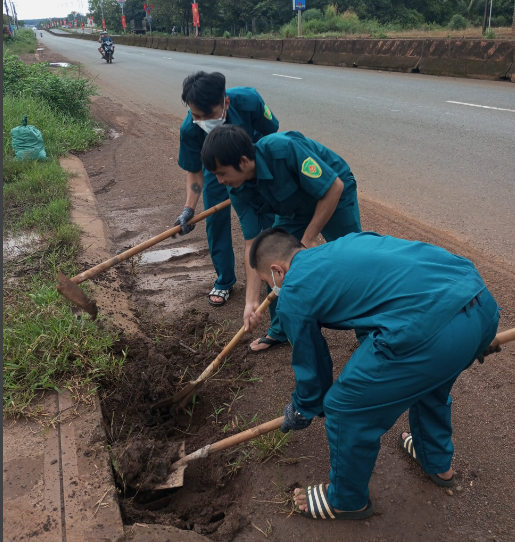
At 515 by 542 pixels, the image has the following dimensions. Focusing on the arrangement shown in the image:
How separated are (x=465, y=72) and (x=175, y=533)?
12337 millimetres

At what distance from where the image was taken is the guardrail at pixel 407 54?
11.5 metres

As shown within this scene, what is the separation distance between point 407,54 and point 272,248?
43.7 ft

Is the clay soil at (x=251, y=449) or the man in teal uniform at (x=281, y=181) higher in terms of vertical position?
the man in teal uniform at (x=281, y=181)

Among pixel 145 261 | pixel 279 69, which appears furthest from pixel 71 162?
pixel 279 69

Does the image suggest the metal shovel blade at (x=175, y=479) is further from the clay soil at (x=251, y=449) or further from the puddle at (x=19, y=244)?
the puddle at (x=19, y=244)

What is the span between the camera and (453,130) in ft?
24.3

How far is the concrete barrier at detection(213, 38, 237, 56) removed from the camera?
23609 millimetres

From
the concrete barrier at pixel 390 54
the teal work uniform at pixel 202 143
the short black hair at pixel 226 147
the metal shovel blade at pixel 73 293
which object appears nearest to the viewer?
the short black hair at pixel 226 147

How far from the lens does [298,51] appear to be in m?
18.6

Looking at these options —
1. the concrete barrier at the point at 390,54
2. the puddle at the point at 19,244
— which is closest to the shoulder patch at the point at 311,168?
the puddle at the point at 19,244

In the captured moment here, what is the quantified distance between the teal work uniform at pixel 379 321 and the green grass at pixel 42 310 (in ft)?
5.23

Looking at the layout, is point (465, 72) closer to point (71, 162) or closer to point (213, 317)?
point (71, 162)

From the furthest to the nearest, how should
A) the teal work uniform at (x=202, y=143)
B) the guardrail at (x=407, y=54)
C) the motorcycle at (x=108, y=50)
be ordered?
the motorcycle at (x=108, y=50) < the guardrail at (x=407, y=54) < the teal work uniform at (x=202, y=143)

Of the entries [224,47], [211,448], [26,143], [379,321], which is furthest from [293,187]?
[224,47]
